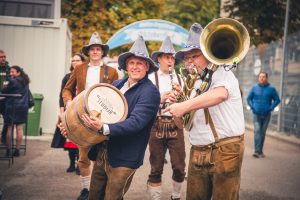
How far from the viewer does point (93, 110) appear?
3338 mm

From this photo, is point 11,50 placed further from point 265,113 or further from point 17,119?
point 265,113

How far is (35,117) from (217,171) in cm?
860

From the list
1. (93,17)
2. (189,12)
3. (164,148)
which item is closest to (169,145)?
(164,148)

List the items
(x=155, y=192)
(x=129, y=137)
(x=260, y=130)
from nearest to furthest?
(x=129, y=137) < (x=155, y=192) < (x=260, y=130)

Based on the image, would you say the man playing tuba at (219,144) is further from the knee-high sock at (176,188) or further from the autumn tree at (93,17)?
the autumn tree at (93,17)

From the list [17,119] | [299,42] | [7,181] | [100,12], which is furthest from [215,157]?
[100,12]

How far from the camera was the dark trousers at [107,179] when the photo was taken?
3.51 metres

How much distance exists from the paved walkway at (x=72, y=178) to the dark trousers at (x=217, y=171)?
2.46m

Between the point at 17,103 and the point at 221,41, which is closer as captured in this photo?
the point at 221,41

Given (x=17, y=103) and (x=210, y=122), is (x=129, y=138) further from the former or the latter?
(x=17, y=103)

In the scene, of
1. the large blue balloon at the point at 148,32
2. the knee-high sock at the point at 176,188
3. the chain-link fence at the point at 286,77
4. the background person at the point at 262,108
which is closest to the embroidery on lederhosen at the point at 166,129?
the knee-high sock at the point at 176,188

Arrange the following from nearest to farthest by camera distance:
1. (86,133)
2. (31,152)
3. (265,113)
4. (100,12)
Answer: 1. (86,133)
2. (31,152)
3. (265,113)
4. (100,12)

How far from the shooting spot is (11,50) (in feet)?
38.2

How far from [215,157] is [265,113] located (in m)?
6.97
